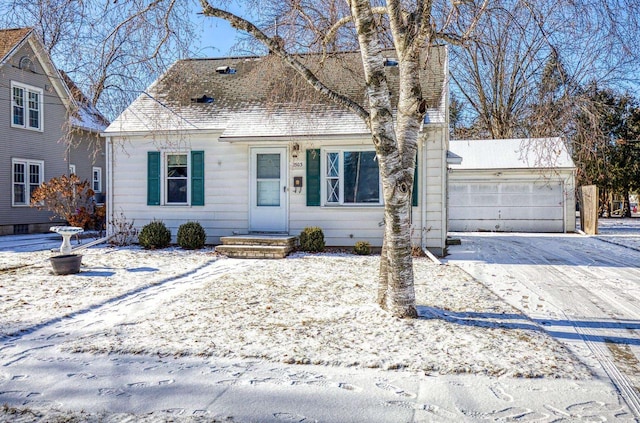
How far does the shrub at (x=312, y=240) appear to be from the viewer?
10.7m

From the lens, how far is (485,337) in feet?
14.4

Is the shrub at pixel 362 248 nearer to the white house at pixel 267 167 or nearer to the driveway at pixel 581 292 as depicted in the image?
the white house at pixel 267 167

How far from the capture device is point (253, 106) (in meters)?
12.1

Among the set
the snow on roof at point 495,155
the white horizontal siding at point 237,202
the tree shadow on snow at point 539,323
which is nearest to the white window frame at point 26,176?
the white horizontal siding at point 237,202

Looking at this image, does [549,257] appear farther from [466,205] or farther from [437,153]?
[466,205]

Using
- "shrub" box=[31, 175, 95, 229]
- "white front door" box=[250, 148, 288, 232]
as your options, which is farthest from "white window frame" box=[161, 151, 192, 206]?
"shrub" box=[31, 175, 95, 229]

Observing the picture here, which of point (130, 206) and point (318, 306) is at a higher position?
point (130, 206)

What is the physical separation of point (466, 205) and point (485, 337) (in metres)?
15.6

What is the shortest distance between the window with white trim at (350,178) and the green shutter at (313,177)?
151mm

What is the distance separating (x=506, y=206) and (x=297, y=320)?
52.6 ft

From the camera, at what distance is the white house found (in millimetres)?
10648

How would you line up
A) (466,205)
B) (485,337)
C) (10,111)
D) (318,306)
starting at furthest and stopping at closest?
(466,205)
(10,111)
(318,306)
(485,337)

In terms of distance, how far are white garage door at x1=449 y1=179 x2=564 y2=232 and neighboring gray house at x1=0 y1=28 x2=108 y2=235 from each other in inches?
553

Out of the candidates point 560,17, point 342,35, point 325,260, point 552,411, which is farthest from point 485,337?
point 325,260
